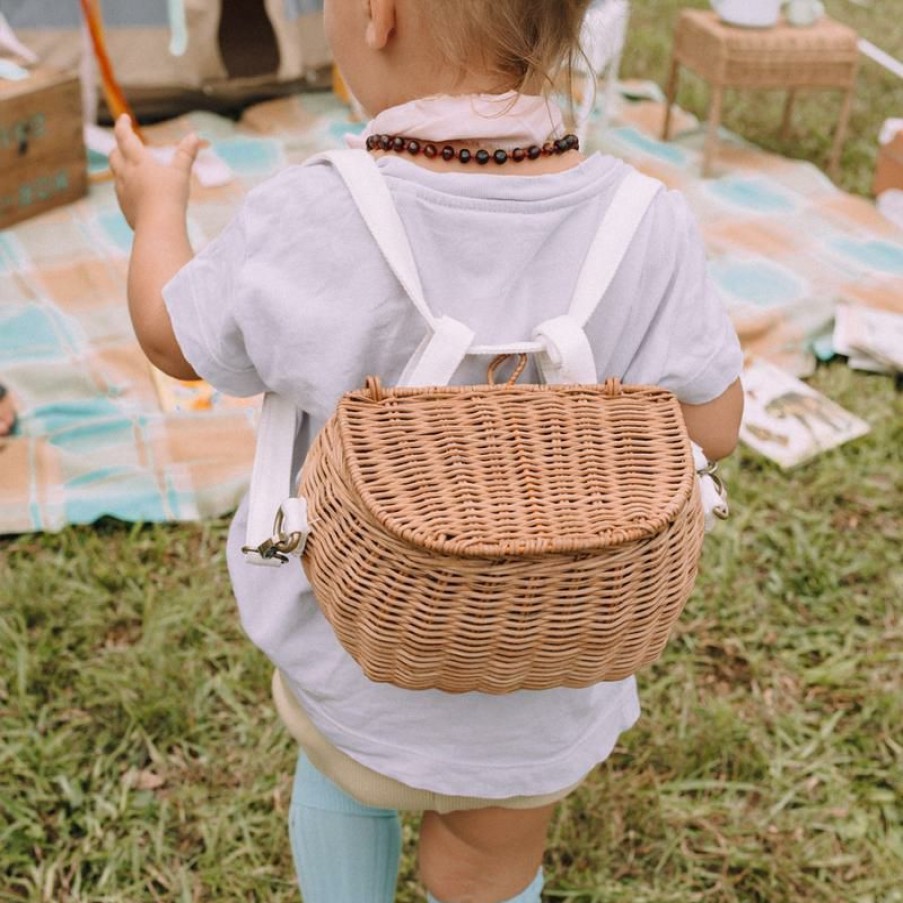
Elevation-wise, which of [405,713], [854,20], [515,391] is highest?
[515,391]

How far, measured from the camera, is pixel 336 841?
4.72 feet

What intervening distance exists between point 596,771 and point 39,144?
263 cm

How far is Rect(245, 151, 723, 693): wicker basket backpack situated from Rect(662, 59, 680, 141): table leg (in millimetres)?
3707

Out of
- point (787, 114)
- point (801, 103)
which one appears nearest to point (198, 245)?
point (787, 114)

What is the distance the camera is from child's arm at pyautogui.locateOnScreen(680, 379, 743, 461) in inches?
47.9

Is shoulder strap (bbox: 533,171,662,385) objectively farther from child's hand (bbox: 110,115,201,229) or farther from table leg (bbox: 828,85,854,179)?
table leg (bbox: 828,85,854,179)

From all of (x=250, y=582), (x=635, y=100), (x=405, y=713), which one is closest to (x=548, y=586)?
(x=405, y=713)

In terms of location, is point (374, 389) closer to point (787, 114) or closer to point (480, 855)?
point (480, 855)

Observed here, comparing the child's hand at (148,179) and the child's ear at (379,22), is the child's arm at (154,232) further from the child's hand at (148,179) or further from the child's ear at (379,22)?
the child's ear at (379,22)

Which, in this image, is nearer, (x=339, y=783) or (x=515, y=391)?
(x=515, y=391)

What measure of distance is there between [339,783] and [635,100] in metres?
4.27

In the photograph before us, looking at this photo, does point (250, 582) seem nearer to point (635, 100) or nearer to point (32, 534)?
point (32, 534)

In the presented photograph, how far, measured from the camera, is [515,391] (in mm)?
1021

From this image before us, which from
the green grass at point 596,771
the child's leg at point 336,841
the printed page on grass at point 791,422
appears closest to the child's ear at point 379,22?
the child's leg at point 336,841
